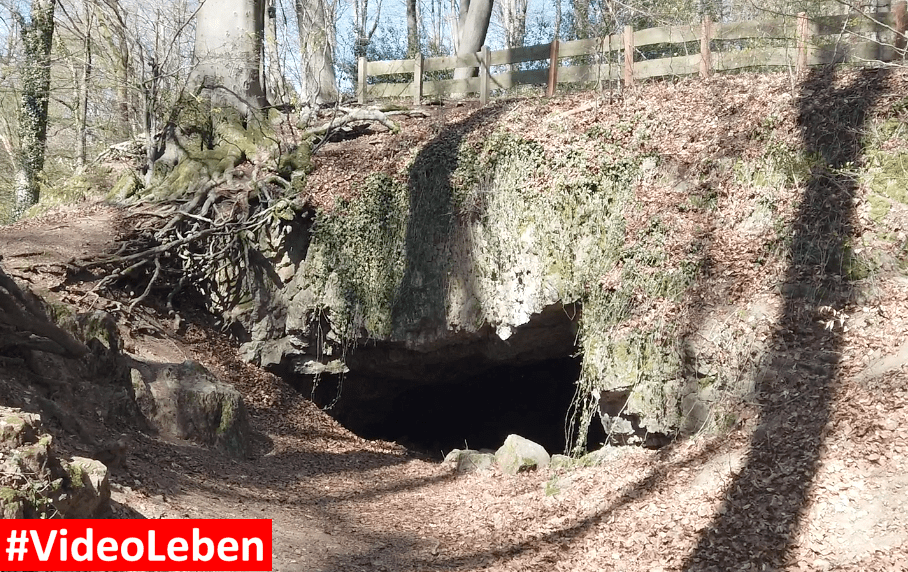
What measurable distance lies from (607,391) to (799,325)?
219 centimetres

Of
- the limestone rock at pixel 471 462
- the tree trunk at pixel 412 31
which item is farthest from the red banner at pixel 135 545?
the tree trunk at pixel 412 31

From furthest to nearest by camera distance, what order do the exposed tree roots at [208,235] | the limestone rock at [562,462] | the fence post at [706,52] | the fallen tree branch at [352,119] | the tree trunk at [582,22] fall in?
the tree trunk at [582,22]
the fallen tree branch at [352,119]
the exposed tree roots at [208,235]
the fence post at [706,52]
the limestone rock at [562,462]

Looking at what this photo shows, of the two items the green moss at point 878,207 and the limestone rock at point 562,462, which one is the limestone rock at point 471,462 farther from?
the green moss at point 878,207

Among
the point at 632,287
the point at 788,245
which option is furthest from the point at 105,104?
the point at 788,245

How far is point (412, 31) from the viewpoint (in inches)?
976

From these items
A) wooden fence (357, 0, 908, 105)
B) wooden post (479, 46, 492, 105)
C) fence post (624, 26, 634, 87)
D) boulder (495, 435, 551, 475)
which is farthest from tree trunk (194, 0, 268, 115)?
boulder (495, 435, 551, 475)

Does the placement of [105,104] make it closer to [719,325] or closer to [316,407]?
[316,407]

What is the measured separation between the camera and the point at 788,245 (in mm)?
8102

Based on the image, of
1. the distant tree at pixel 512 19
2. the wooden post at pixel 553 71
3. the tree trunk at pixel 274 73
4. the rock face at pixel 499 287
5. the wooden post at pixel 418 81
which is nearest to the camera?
the rock face at pixel 499 287

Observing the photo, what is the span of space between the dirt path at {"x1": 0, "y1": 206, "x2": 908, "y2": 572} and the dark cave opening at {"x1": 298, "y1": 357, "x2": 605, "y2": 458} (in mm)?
4312

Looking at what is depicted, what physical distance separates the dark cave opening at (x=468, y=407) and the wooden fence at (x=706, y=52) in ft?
16.6

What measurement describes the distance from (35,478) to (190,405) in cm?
406

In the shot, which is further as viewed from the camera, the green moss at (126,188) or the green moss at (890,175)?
the green moss at (126,188)

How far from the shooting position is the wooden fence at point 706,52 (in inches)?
404
